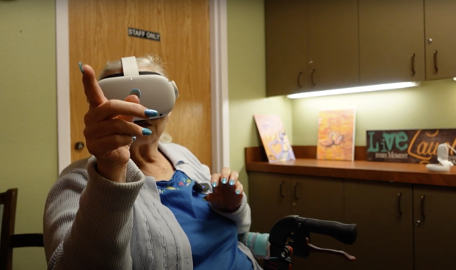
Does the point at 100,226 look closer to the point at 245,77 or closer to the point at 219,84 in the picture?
the point at 219,84

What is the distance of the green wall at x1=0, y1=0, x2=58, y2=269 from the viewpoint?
137cm

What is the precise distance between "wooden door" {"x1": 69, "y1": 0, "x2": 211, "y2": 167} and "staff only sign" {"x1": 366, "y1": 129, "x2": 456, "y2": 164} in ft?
3.72

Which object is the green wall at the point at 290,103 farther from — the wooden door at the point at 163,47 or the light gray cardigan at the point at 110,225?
the light gray cardigan at the point at 110,225

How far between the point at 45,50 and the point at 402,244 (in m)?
1.98

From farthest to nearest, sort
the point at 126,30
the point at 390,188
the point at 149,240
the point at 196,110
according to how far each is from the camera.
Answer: the point at 196,110 < the point at 126,30 < the point at 390,188 < the point at 149,240

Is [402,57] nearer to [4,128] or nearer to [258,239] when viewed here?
[258,239]

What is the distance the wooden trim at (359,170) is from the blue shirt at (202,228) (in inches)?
37.9

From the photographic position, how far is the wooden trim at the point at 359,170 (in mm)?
1474

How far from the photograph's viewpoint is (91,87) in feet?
1.63

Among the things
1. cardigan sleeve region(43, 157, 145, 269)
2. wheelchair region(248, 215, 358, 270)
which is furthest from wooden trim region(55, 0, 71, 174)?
wheelchair region(248, 215, 358, 270)

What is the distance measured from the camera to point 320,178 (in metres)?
1.88

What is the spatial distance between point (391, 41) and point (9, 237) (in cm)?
210

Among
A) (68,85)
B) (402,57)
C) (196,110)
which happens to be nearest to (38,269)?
(68,85)

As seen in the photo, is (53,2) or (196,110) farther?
(196,110)
